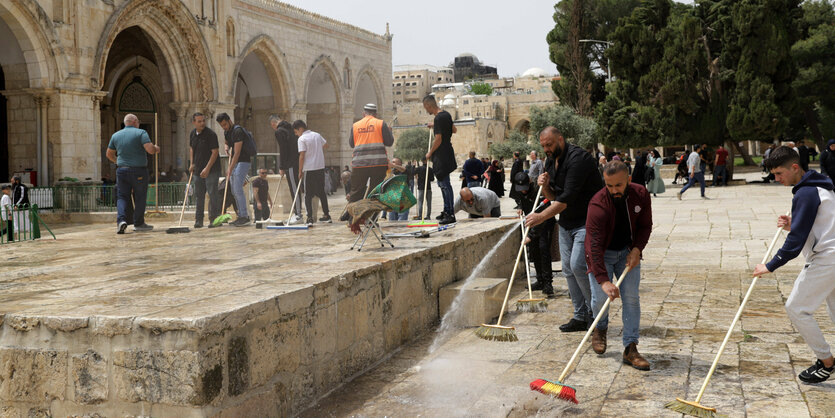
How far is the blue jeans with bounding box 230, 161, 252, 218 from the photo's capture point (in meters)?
9.10

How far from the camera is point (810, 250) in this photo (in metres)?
4.16

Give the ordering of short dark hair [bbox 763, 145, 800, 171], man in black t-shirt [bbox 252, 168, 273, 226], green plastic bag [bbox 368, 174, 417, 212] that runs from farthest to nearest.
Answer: man in black t-shirt [bbox 252, 168, 273, 226]
green plastic bag [bbox 368, 174, 417, 212]
short dark hair [bbox 763, 145, 800, 171]

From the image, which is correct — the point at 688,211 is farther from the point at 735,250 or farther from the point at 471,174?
the point at 735,250

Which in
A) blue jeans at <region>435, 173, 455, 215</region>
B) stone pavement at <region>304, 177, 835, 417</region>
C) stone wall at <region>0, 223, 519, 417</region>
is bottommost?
stone pavement at <region>304, 177, 835, 417</region>

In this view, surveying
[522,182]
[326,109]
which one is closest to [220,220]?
[522,182]

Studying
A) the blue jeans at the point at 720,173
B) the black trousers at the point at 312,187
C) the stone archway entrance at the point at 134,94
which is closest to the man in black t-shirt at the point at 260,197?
the black trousers at the point at 312,187

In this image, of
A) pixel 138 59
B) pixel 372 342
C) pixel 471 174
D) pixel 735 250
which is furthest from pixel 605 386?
pixel 138 59

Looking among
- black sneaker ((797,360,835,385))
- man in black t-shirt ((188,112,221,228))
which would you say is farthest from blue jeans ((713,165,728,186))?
black sneaker ((797,360,835,385))

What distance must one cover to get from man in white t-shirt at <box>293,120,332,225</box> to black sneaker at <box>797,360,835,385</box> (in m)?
5.98

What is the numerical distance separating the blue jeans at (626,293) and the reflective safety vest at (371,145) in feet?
14.5

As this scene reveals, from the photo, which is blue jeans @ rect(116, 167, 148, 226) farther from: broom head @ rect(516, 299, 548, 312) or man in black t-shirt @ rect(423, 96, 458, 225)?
broom head @ rect(516, 299, 548, 312)

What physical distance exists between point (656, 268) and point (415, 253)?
4.34 m

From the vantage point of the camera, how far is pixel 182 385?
3.14m

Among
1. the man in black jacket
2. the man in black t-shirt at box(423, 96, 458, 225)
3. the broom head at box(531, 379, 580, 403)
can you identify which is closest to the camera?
the broom head at box(531, 379, 580, 403)
